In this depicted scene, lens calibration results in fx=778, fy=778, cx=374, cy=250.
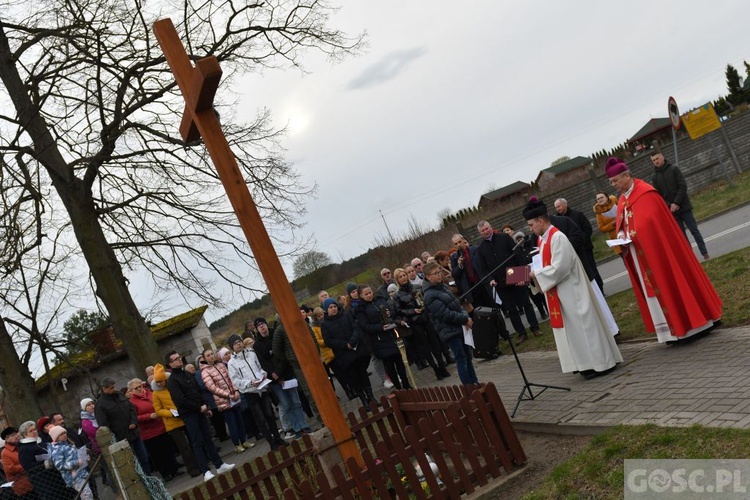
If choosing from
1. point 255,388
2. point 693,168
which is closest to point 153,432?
point 255,388

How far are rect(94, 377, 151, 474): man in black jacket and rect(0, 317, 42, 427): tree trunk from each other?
652 centimetres

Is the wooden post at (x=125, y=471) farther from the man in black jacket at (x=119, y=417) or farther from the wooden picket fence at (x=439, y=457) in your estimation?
the man in black jacket at (x=119, y=417)

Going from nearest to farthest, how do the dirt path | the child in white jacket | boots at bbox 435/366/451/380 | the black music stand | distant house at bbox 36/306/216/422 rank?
the dirt path → the black music stand → the child in white jacket → boots at bbox 435/366/451/380 → distant house at bbox 36/306/216/422

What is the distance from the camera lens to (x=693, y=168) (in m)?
28.6

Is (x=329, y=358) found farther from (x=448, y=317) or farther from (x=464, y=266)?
(x=448, y=317)

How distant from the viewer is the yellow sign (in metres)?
26.2

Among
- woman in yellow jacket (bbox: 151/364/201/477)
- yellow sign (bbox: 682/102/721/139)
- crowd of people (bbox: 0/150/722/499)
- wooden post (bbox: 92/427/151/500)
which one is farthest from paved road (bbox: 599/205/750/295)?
wooden post (bbox: 92/427/151/500)

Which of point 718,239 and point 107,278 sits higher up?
point 107,278

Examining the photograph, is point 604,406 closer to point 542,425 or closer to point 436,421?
point 542,425

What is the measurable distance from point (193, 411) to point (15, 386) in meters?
8.11

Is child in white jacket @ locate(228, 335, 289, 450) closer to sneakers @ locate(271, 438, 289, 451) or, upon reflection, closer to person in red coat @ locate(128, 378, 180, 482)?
sneakers @ locate(271, 438, 289, 451)

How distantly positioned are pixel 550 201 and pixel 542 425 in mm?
20560

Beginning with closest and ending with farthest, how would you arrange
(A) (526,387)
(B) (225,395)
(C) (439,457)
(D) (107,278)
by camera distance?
(C) (439,457)
(A) (526,387)
(B) (225,395)
(D) (107,278)

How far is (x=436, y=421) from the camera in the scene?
6734 mm
